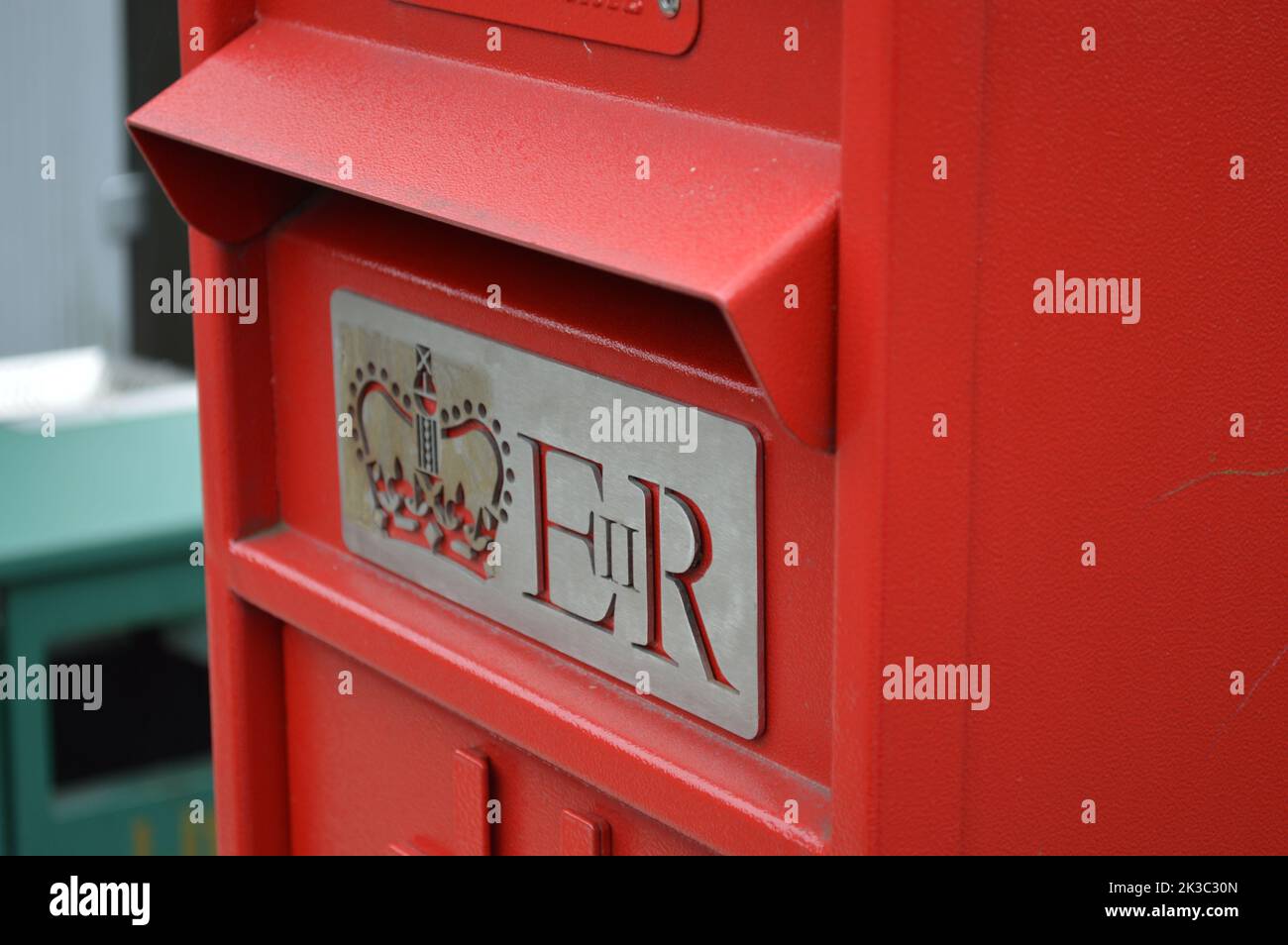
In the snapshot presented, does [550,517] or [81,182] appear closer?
[550,517]

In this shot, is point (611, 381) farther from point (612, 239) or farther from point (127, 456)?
point (127, 456)

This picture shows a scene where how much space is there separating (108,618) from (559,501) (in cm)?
168

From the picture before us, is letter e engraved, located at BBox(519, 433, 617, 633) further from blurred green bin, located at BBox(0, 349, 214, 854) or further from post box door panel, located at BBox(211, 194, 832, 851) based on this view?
blurred green bin, located at BBox(0, 349, 214, 854)

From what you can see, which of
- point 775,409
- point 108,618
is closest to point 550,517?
point 775,409

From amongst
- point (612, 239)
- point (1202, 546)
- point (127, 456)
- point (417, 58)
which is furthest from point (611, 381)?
point (127, 456)

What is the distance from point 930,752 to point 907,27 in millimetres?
521

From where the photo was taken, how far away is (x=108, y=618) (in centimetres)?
296

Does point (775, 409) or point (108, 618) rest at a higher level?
point (775, 409)

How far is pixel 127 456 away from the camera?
327cm

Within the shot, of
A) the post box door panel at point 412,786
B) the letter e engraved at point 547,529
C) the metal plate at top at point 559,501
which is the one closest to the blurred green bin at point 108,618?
the post box door panel at point 412,786

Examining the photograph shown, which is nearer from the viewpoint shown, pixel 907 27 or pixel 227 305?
pixel 907 27

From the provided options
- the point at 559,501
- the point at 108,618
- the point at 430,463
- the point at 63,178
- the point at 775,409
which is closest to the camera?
the point at 775,409

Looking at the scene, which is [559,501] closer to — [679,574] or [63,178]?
[679,574]

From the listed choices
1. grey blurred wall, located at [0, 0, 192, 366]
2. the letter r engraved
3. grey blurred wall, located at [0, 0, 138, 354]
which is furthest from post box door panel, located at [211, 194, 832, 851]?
grey blurred wall, located at [0, 0, 138, 354]
